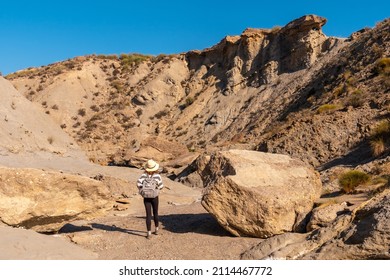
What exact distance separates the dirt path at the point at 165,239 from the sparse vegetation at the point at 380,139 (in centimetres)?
570

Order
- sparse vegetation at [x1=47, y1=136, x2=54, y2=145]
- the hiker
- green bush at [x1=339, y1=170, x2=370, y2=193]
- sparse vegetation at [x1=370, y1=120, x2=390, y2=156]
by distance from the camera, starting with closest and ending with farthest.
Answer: the hiker, green bush at [x1=339, y1=170, x2=370, y2=193], sparse vegetation at [x1=370, y1=120, x2=390, y2=156], sparse vegetation at [x1=47, y1=136, x2=54, y2=145]

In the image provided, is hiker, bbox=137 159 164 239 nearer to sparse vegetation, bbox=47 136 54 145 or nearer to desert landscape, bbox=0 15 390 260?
desert landscape, bbox=0 15 390 260

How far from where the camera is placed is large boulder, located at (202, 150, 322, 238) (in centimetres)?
760

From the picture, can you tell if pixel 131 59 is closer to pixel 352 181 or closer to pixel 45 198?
pixel 352 181

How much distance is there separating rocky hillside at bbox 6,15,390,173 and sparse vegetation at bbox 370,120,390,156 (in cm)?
11

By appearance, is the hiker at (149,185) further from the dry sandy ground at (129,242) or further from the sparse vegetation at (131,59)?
the sparse vegetation at (131,59)

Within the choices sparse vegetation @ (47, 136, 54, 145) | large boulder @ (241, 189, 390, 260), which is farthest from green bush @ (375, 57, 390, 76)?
sparse vegetation @ (47, 136, 54, 145)

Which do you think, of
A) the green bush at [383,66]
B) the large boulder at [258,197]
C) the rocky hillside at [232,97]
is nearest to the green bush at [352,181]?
the large boulder at [258,197]

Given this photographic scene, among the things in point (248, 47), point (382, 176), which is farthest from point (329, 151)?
point (248, 47)

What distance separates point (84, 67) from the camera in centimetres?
4597

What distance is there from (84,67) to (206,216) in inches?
1537

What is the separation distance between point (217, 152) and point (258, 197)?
171cm

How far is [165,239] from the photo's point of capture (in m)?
8.16

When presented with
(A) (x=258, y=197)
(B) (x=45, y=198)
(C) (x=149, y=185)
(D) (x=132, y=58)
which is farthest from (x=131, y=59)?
(A) (x=258, y=197)
